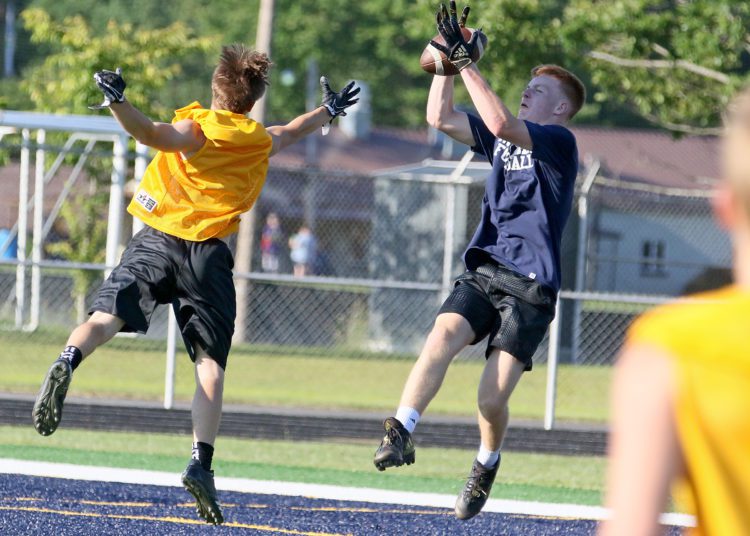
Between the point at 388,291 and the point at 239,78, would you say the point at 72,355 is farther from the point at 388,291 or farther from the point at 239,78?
the point at 388,291

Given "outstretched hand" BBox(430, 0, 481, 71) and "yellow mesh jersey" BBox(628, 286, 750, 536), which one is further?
"outstretched hand" BBox(430, 0, 481, 71)

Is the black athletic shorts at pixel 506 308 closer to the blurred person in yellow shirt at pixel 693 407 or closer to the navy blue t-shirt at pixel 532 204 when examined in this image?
the navy blue t-shirt at pixel 532 204

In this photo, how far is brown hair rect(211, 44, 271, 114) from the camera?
6000 mm

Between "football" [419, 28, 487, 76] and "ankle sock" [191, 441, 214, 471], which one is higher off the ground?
"football" [419, 28, 487, 76]

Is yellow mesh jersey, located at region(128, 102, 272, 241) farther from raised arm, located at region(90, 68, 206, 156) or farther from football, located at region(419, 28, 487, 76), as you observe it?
football, located at region(419, 28, 487, 76)

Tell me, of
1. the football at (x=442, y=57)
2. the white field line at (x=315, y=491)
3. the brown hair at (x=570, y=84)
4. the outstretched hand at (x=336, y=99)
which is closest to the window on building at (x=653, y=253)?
the white field line at (x=315, y=491)

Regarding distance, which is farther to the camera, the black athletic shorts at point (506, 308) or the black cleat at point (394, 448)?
the black athletic shorts at point (506, 308)

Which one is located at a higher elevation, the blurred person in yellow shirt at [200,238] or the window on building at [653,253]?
the blurred person in yellow shirt at [200,238]

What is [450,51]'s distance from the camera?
561 centimetres

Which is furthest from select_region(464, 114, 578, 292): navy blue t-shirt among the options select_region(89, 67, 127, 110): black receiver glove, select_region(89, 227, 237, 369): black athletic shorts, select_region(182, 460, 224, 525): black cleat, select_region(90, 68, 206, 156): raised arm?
select_region(89, 67, 127, 110): black receiver glove

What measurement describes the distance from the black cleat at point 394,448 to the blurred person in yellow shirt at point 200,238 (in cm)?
86

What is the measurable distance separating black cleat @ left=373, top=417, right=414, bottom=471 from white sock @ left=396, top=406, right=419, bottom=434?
0.11 feet

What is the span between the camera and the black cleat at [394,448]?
214 inches

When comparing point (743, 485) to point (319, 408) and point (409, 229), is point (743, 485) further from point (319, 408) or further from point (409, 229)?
point (409, 229)
